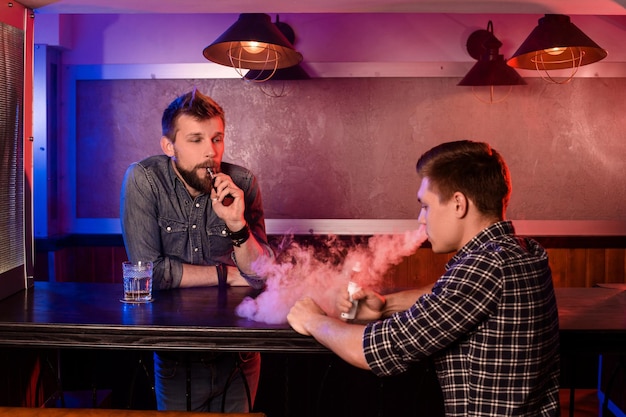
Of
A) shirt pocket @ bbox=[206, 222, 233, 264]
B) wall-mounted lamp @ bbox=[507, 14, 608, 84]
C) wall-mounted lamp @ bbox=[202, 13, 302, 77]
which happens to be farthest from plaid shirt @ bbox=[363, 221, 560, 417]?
wall-mounted lamp @ bbox=[507, 14, 608, 84]

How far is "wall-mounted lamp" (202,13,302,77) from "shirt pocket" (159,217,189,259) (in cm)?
99

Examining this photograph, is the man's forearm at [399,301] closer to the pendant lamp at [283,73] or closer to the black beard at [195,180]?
the black beard at [195,180]

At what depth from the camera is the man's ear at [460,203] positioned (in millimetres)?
1807

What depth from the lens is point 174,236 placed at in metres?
2.84

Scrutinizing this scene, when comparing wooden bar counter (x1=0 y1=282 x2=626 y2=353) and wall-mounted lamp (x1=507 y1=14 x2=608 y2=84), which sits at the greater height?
wall-mounted lamp (x1=507 y1=14 x2=608 y2=84)

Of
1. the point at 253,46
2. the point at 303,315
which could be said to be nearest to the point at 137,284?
the point at 303,315

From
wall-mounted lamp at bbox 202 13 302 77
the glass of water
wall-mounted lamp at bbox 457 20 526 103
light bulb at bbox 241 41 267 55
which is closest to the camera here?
the glass of water

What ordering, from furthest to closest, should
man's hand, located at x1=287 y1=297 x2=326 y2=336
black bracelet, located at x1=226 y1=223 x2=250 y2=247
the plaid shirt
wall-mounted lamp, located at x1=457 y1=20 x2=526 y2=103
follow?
wall-mounted lamp, located at x1=457 y1=20 x2=526 y2=103, black bracelet, located at x1=226 y1=223 x2=250 y2=247, man's hand, located at x1=287 y1=297 x2=326 y2=336, the plaid shirt

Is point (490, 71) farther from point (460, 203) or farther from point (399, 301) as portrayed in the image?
point (460, 203)

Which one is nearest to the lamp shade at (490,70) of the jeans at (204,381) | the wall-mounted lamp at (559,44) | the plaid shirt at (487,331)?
the wall-mounted lamp at (559,44)

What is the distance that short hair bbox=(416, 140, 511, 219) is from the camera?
1804 mm

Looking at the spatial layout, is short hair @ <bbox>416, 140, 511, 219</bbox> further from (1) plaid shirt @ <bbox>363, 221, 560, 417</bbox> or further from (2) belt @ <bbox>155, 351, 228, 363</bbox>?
(2) belt @ <bbox>155, 351, 228, 363</bbox>

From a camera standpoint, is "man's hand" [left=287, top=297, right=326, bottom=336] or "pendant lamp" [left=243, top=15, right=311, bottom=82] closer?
"man's hand" [left=287, top=297, right=326, bottom=336]

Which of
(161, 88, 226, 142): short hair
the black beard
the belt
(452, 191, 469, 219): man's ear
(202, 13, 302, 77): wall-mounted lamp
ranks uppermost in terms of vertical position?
(202, 13, 302, 77): wall-mounted lamp
